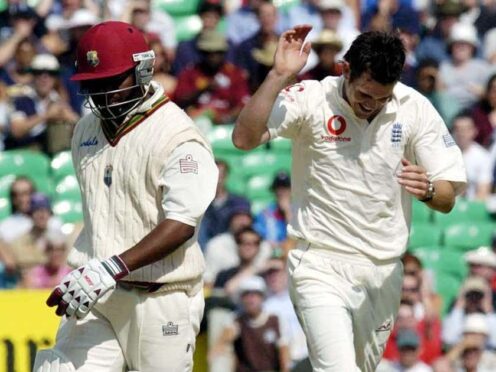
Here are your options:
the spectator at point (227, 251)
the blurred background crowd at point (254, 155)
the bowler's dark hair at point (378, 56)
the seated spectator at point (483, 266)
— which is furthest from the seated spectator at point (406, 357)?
the bowler's dark hair at point (378, 56)

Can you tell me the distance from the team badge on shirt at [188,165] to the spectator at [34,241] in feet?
16.7

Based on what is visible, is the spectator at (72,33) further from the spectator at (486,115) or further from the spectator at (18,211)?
the spectator at (486,115)

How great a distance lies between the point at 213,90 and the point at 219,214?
1.60 meters

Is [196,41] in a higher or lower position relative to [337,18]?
lower

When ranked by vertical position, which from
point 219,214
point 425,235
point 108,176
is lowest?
point 425,235

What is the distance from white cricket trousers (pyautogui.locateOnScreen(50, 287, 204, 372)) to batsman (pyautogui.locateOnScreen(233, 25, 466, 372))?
0.83 meters

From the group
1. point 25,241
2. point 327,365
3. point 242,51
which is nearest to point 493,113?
point 242,51

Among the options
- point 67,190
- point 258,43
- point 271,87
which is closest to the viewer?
point 271,87

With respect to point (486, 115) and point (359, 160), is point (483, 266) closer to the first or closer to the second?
point (486, 115)

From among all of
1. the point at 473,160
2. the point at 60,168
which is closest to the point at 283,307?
the point at 473,160

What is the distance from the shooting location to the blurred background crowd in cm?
916

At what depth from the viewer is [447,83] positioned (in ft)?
36.9

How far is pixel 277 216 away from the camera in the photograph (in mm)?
10352

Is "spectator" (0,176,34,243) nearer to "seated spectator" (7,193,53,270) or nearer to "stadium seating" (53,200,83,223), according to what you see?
"seated spectator" (7,193,53,270)
